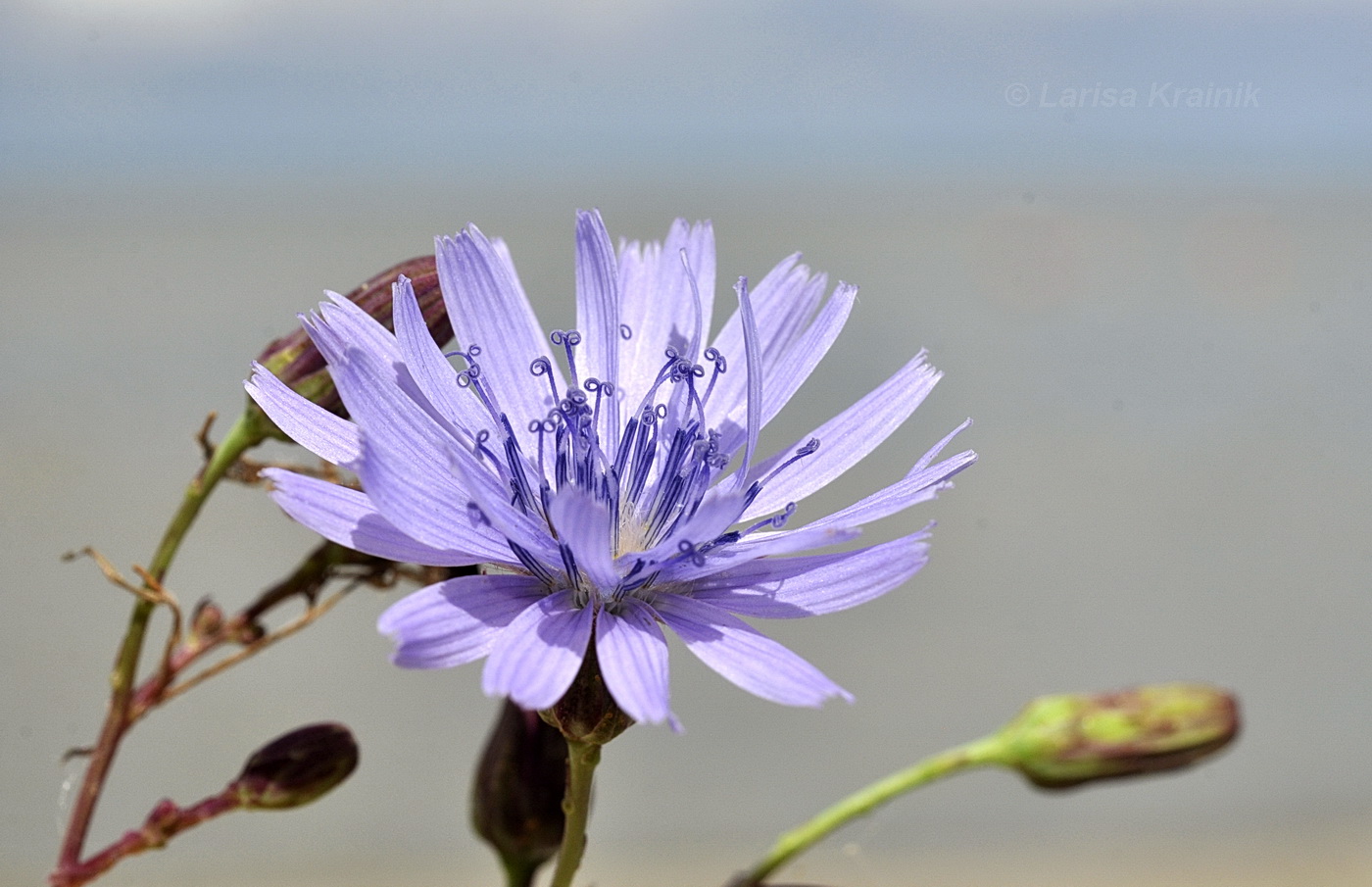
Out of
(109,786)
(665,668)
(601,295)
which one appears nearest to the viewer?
(665,668)

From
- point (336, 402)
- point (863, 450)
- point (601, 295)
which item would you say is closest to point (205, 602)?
point (336, 402)

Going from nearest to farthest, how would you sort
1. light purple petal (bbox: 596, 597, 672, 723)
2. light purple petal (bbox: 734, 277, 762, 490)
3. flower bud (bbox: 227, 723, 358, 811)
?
light purple petal (bbox: 596, 597, 672, 723)
light purple petal (bbox: 734, 277, 762, 490)
flower bud (bbox: 227, 723, 358, 811)

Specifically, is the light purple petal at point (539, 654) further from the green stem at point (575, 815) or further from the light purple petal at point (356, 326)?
the light purple petal at point (356, 326)

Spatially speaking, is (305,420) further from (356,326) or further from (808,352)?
(808,352)

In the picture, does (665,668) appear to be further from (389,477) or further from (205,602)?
(205,602)

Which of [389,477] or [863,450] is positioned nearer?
[389,477]

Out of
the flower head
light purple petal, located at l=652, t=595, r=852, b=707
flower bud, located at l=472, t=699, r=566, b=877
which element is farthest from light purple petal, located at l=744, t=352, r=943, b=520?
flower bud, located at l=472, t=699, r=566, b=877

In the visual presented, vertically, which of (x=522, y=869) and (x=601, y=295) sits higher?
(x=601, y=295)

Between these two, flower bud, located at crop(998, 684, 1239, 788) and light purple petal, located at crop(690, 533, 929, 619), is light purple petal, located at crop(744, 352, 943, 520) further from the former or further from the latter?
flower bud, located at crop(998, 684, 1239, 788)

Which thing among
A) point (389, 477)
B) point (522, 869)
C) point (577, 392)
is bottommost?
point (522, 869)
